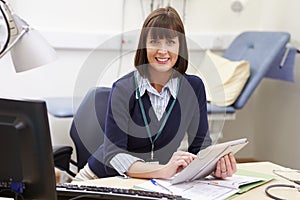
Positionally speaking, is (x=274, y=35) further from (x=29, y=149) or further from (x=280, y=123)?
(x=29, y=149)

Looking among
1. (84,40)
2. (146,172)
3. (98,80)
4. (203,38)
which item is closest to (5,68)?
(84,40)

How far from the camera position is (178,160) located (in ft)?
4.76

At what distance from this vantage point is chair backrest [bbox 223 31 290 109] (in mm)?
3020

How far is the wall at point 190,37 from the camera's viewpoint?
320 cm

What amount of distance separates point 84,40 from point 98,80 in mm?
1745

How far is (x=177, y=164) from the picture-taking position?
1.45 m

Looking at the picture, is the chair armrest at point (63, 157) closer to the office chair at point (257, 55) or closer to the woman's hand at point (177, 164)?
the woman's hand at point (177, 164)

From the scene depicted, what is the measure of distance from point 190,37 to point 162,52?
1624mm

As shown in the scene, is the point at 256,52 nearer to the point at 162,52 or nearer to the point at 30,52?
the point at 162,52

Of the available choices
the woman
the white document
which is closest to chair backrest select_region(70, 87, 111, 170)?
the woman

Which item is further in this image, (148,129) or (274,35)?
(274,35)

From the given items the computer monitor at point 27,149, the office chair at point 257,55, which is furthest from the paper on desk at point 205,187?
the office chair at point 257,55

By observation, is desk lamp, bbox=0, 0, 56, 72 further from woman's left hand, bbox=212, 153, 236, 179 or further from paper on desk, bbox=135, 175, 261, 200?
woman's left hand, bbox=212, 153, 236, 179

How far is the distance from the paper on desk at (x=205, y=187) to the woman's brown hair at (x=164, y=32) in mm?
348
